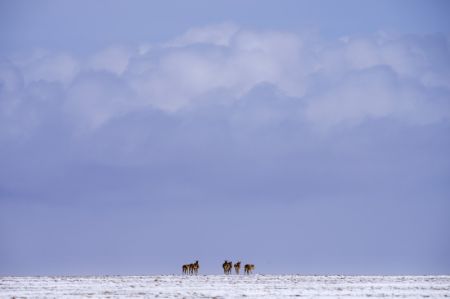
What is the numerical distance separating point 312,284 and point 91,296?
50.3 ft

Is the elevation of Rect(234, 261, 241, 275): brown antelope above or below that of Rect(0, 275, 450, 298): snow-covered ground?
above

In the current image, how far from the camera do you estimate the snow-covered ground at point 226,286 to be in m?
50.7

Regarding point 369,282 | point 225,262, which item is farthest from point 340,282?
point 225,262

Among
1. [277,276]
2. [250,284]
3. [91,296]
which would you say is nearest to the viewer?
[91,296]

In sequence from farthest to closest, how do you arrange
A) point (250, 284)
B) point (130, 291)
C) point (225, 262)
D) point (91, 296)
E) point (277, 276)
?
point (225, 262)
point (277, 276)
point (250, 284)
point (130, 291)
point (91, 296)

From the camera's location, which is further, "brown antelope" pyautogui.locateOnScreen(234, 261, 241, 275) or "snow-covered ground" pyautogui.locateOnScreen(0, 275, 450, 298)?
"brown antelope" pyautogui.locateOnScreen(234, 261, 241, 275)

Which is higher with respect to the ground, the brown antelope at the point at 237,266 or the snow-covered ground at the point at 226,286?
the brown antelope at the point at 237,266

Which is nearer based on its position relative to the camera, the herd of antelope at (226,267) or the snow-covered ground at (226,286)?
the snow-covered ground at (226,286)

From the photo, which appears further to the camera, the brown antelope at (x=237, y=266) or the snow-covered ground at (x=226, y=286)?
the brown antelope at (x=237, y=266)

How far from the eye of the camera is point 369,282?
2377 inches

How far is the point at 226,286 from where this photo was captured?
182 ft

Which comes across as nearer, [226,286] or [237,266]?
[226,286]

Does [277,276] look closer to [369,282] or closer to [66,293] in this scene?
[369,282]

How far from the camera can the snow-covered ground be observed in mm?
50656
